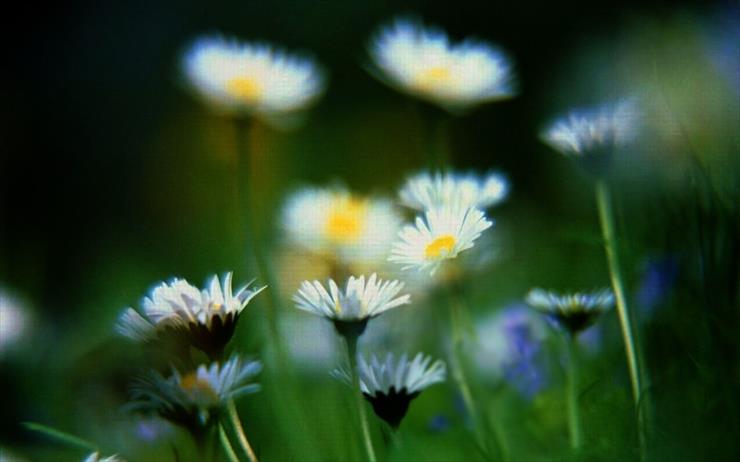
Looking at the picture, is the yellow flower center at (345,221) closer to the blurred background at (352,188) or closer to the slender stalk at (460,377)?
the blurred background at (352,188)

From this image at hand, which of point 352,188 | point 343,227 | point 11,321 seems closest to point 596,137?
point 343,227

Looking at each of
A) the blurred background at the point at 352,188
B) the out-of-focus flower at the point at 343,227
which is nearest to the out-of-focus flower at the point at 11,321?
the blurred background at the point at 352,188

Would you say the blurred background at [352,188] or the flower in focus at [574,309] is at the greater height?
the blurred background at [352,188]

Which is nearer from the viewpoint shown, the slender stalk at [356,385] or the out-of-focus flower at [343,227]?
the slender stalk at [356,385]

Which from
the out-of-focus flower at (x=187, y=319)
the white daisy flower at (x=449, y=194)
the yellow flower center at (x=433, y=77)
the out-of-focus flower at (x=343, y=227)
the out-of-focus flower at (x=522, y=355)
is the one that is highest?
the yellow flower center at (x=433, y=77)

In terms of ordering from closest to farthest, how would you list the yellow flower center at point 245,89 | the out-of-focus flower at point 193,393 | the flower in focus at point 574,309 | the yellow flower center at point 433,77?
the out-of-focus flower at point 193,393 < the flower in focus at point 574,309 < the yellow flower center at point 433,77 < the yellow flower center at point 245,89

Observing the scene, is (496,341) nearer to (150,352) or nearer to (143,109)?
(150,352)

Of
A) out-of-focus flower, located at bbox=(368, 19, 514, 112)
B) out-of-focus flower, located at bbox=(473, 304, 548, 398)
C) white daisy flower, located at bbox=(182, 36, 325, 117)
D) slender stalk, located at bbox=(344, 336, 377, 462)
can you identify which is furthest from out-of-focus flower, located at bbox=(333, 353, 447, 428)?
white daisy flower, located at bbox=(182, 36, 325, 117)

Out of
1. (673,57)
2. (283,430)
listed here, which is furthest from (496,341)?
(673,57)
